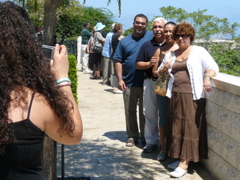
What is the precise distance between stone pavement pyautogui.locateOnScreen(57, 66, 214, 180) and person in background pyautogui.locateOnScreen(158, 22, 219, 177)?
313 millimetres

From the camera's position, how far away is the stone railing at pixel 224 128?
16.0 feet

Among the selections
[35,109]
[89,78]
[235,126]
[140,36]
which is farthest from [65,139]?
[89,78]

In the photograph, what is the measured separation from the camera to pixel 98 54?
15711 mm

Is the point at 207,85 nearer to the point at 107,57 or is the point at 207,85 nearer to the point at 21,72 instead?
the point at 21,72

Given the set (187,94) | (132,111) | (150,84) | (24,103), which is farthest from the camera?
(132,111)

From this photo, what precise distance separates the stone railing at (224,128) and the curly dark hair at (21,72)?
293cm

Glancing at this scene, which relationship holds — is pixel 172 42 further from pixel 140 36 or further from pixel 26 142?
pixel 26 142

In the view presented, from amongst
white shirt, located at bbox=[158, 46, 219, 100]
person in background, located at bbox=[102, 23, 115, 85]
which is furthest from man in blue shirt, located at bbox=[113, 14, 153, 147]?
person in background, located at bbox=[102, 23, 115, 85]

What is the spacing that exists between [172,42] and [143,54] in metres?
0.56

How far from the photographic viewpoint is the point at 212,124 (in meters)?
5.57

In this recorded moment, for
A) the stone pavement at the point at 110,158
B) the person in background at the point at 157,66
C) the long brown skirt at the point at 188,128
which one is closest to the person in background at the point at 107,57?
the stone pavement at the point at 110,158

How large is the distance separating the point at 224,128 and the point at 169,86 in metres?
0.94

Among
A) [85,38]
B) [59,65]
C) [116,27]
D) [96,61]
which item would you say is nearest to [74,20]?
[85,38]

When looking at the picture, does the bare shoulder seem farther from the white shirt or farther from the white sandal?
the white sandal
